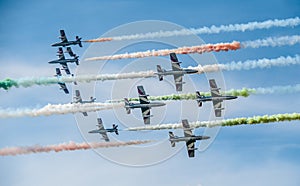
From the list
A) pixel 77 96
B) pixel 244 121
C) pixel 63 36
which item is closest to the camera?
pixel 244 121

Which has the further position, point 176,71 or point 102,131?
point 102,131

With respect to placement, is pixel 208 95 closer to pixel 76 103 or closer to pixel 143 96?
pixel 143 96

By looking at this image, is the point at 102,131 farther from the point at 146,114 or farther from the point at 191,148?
the point at 191,148

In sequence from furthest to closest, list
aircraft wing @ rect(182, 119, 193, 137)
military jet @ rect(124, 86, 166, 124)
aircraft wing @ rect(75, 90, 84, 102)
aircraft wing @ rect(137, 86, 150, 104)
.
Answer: aircraft wing @ rect(75, 90, 84, 102)
aircraft wing @ rect(137, 86, 150, 104)
aircraft wing @ rect(182, 119, 193, 137)
military jet @ rect(124, 86, 166, 124)

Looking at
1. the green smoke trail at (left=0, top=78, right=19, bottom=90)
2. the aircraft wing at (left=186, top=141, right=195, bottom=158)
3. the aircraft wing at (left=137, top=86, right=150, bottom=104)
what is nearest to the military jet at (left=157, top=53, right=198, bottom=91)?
the aircraft wing at (left=137, top=86, right=150, bottom=104)

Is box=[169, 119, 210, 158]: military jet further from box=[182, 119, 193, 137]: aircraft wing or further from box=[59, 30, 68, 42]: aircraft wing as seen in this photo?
box=[59, 30, 68, 42]: aircraft wing

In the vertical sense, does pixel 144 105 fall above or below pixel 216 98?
below

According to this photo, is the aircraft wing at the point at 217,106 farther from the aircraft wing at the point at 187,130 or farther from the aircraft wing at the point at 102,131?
the aircraft wing at the point at 102,131

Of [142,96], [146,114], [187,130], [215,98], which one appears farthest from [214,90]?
[142,96]

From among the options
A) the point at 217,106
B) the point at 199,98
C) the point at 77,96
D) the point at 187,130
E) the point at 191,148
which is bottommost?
the point at 191,148

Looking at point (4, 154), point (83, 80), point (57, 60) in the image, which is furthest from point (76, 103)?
point (4, 154)

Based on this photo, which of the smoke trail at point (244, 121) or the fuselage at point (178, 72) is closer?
the smoke trail at point (244, 121)

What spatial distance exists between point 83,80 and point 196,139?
2128cm

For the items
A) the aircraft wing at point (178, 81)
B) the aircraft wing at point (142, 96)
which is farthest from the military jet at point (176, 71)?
the aircraft wing at point (142, 96)
